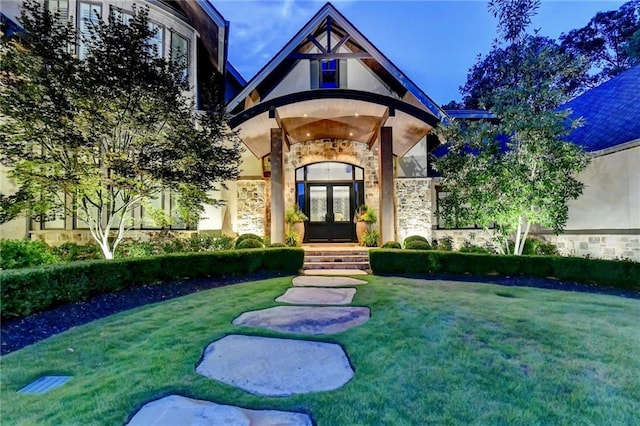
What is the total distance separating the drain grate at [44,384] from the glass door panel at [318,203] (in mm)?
10770

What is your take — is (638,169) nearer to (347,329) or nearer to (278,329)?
(347,329)

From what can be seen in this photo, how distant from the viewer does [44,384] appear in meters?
3.13

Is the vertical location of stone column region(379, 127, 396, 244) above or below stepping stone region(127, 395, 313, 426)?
above

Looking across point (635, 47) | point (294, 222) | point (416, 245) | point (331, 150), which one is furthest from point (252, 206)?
point (635, 47)

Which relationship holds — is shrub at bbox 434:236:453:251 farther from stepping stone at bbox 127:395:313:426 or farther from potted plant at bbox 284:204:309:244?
stepping stone at bbox 127:395:313:426

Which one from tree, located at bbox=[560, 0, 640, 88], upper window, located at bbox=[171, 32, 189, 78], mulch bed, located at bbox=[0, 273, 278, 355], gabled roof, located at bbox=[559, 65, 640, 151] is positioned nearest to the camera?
mulch bed, located at bbox=[0, 273, 278, 355]

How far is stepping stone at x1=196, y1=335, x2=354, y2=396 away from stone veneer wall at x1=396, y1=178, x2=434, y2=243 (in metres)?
9.40

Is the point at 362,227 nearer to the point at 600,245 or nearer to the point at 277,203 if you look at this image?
the point at 277,203

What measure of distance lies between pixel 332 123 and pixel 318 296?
23.7ft

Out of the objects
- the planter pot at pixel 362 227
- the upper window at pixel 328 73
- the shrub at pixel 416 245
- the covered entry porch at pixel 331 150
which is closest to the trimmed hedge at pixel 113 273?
the covered entry porch at pixel 331 150

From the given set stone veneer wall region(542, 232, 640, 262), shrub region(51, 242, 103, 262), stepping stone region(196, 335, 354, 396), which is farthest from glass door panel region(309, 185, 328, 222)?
stepping stone region(196, 335, 354, 396)

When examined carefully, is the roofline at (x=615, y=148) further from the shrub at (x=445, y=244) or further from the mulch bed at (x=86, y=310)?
the mulch bed at (x=86, y=310)

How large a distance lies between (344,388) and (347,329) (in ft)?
4.51

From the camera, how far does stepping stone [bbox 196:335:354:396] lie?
2902 millimetres
